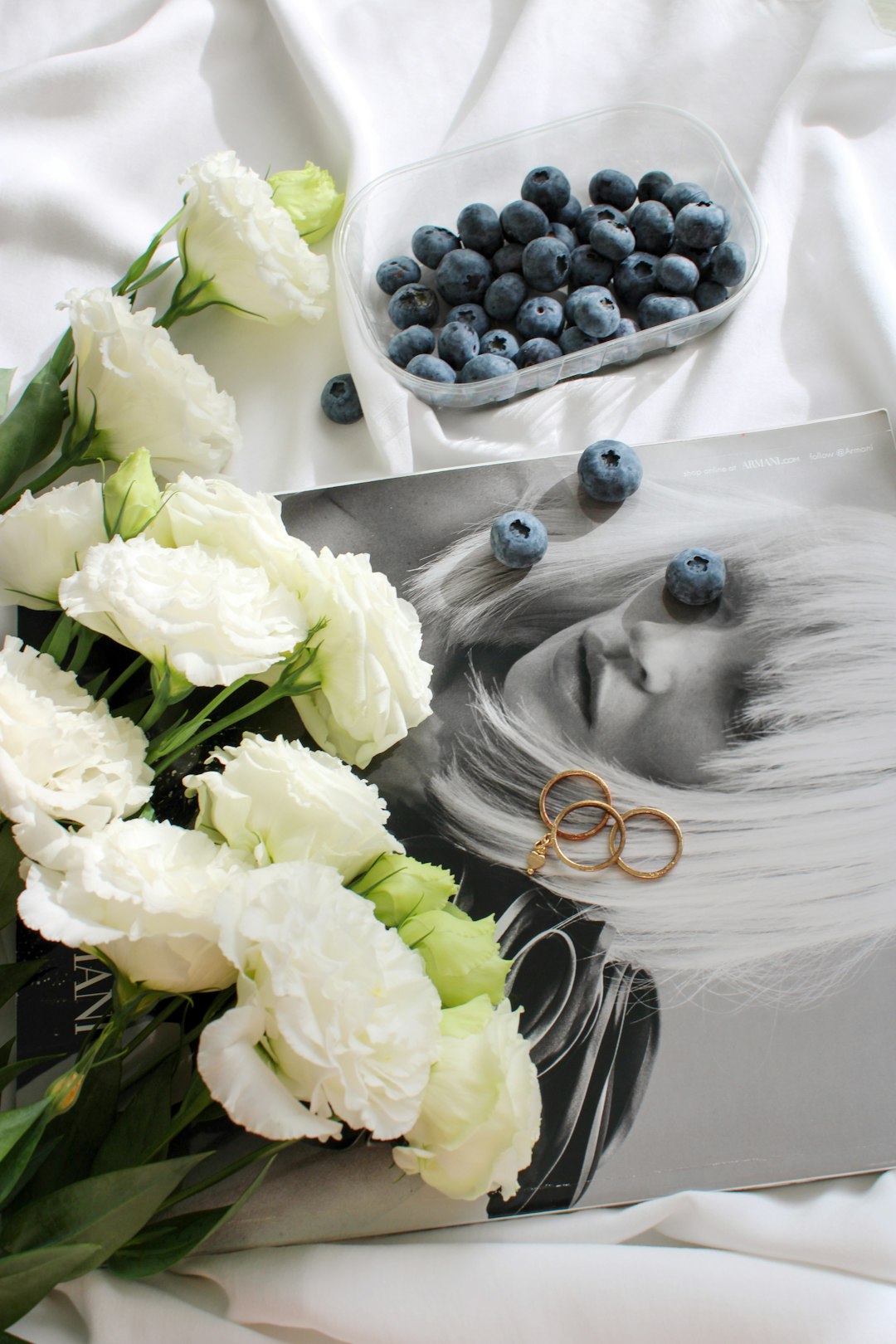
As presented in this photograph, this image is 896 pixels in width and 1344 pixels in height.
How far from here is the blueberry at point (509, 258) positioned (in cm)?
78

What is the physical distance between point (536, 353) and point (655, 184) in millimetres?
180

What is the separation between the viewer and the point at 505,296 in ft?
2.52

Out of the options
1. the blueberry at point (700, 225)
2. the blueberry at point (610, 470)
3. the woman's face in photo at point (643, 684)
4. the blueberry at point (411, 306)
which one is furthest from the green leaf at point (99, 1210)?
the blueberry at point (700, 225)

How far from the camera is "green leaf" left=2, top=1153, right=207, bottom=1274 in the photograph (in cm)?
42

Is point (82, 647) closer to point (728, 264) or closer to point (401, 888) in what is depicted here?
point (401, 888)

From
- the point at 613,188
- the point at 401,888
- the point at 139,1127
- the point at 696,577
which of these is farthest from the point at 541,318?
the point at 139,1127

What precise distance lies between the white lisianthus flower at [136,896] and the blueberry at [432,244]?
21.2 inches

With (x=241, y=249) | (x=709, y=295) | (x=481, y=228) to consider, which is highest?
(x=241, y=249)

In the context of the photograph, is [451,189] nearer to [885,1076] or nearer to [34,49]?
[34,49]

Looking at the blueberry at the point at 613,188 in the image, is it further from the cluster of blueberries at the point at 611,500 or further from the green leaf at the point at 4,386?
the green leaf at the point at 4,386

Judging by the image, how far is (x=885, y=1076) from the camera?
0.58 meters

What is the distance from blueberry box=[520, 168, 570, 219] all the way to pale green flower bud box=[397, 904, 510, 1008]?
1.89 feet

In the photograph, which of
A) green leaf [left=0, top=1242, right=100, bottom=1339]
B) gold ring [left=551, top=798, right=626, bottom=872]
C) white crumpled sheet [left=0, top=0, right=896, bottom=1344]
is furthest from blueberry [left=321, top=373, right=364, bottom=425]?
green leaf [left=0, top=1242, right=100, bottom=1339]

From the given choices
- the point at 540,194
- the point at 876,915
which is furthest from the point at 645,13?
the point at 876,915
